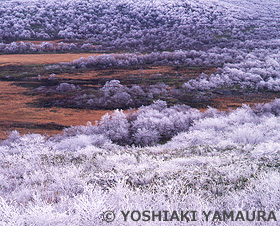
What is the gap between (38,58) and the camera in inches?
599

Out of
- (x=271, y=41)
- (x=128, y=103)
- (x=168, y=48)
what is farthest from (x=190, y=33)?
(x=128, y=103)

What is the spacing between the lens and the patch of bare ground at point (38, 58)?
14.6 m

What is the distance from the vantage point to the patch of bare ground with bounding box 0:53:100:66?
14.6 meters

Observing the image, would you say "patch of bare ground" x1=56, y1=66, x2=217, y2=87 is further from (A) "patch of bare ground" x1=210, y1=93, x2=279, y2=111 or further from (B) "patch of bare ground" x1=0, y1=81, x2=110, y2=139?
(A) "patch of bare ground" x1=210, y1=93, x2=279, y2=111

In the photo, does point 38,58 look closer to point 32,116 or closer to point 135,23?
point 32,116

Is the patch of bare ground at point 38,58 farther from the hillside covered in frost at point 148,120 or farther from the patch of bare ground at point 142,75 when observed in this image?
the patch of bare ground at point 142,75

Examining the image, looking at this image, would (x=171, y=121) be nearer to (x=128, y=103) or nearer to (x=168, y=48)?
(x=128, y=103)

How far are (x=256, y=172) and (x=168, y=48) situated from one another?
1520 cm

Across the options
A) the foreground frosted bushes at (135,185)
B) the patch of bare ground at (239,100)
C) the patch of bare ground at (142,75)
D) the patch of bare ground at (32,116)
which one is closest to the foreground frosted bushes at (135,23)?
the patch of bare ground at (142,75)

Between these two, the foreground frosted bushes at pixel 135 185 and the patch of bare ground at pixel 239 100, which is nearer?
the foreground frosted bushes at pixel 135 185

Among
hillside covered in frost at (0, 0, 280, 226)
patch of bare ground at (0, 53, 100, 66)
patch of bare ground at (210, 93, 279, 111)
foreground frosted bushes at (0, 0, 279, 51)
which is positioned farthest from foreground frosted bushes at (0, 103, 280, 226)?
foreground frosted bushes at (0, 0, 279, 51)

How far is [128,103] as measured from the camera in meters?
12.7

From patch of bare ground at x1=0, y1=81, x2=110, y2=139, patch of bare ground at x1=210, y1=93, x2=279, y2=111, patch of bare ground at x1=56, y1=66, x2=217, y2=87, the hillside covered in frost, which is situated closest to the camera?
the hillside covered in frost

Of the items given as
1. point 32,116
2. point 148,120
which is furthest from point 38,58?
point 148,120
